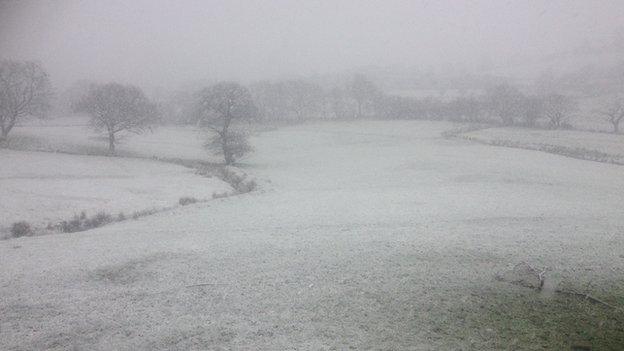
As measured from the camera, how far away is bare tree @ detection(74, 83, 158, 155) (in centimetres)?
4280

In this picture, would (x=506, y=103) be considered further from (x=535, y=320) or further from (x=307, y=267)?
(x=535, y=320)

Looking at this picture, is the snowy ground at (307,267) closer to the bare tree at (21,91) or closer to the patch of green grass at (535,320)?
the patch of green grass at (535,320)

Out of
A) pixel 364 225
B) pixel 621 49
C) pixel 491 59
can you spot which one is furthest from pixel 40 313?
pixel 491 59

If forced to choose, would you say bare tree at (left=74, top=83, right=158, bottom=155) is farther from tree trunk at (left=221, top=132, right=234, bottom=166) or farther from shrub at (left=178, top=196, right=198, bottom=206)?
shrub at (left=178, top=196, right=198, bottom=206)

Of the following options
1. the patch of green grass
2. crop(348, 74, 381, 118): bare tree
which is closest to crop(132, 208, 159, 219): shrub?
the patch of green grass

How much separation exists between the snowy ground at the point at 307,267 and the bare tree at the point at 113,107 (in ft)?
85.7

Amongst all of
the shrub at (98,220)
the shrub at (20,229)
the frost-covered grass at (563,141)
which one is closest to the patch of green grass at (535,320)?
the shrub at (98,220)

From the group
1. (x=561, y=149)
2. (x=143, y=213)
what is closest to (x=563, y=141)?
(x=561, y=149)

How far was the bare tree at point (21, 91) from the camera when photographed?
44000mm

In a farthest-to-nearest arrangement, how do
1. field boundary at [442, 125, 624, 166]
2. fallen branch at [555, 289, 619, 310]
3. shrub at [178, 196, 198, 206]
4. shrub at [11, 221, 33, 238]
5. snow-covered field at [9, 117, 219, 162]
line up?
1. snow-covered field at [9, 117, 219, 162]
2. field boundary at [442, 125, 624, 166]
3. shrub at [178, 196, 198, 206]
4. shrub at [11, 221, 33, 238]
5. fallen branch at [555, 289, 619, 310]

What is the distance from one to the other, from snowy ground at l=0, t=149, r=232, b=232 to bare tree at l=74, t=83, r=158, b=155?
17.1ft

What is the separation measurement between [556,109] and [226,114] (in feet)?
152

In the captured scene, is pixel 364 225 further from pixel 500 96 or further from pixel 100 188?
pixel 500 96

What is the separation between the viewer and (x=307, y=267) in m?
13.2
